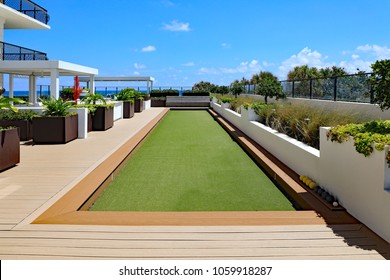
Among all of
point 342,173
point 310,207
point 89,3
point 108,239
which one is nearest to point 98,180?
point 108,239

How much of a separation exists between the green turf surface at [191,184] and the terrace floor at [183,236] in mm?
686

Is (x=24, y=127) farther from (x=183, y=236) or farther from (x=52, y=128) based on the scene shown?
(x=183, y=236)

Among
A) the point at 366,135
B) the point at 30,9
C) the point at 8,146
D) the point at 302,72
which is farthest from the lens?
the point at 302,72

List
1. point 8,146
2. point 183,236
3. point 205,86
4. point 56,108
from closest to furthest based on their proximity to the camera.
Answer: point 183,236 < point 8,146 < point 56,108 < point 205,86

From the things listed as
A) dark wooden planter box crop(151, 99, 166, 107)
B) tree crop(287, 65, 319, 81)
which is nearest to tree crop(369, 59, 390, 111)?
dark wooden planter box crop(151, 99, 166, 107)

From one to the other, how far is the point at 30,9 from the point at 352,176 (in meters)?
21.3

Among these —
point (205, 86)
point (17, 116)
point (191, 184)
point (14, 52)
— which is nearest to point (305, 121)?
point (191, 184)

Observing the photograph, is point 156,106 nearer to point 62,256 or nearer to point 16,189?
point 16,189

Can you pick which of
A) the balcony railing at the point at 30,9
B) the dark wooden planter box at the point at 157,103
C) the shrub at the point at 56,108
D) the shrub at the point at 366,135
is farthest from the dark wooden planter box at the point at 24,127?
the dark wooden planter box at the point at 157,103

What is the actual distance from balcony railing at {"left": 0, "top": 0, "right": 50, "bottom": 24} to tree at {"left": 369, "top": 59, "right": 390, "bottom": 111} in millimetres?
18938

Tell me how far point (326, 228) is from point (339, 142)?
1157 mm

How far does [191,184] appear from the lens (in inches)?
220

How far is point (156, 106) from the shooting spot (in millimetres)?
28328

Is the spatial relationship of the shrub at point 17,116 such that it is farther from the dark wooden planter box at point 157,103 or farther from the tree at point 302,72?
the tree at point 302,72
